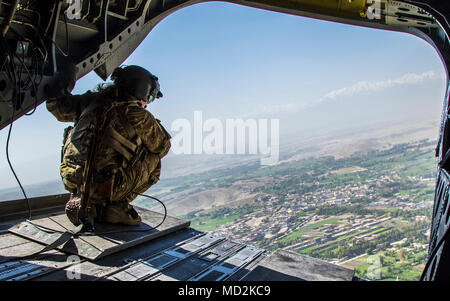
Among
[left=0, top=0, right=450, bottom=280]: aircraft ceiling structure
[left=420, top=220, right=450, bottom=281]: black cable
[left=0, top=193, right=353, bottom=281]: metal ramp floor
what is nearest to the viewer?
[left=420, top=220, right=450, bottom=281]: black cable

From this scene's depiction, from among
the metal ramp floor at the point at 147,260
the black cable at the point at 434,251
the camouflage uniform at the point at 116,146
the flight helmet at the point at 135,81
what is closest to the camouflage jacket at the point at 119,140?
the camouflage uniform at the point at 116,146

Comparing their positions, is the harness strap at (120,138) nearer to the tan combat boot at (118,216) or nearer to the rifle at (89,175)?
the rifle at (89,175)

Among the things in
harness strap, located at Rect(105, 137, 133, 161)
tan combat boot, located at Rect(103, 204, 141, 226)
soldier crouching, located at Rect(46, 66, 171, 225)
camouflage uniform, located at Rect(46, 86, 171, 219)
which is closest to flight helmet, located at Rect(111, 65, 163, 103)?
soldier crouching, located at Rect(46, 66, 171, 225)

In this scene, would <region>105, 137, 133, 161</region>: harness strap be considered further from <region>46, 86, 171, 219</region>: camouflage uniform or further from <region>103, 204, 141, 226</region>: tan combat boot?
<region>103, 204, 141, 226</region>: tan combat boot

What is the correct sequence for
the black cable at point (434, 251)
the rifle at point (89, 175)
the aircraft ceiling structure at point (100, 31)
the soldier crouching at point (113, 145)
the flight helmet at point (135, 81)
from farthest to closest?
the flight helmet at point (135, 81) < the soldier crouching at point (113, 145) < the rifle at point (89, 175) < the aircraft ceiling structure at point (100, 31) < the black cable at point (434, 251)

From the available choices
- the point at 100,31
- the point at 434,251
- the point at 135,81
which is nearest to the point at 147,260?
the point at 135,81

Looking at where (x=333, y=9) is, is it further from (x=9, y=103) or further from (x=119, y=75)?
(x=9, y=103)

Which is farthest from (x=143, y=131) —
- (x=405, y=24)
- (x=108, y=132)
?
(x=405, y=24)

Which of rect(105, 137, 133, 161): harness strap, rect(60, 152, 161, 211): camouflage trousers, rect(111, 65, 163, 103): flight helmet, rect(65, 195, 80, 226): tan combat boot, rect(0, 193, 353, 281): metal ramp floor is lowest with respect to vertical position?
rect(0, 193, 353, 281): metal ramp floor
